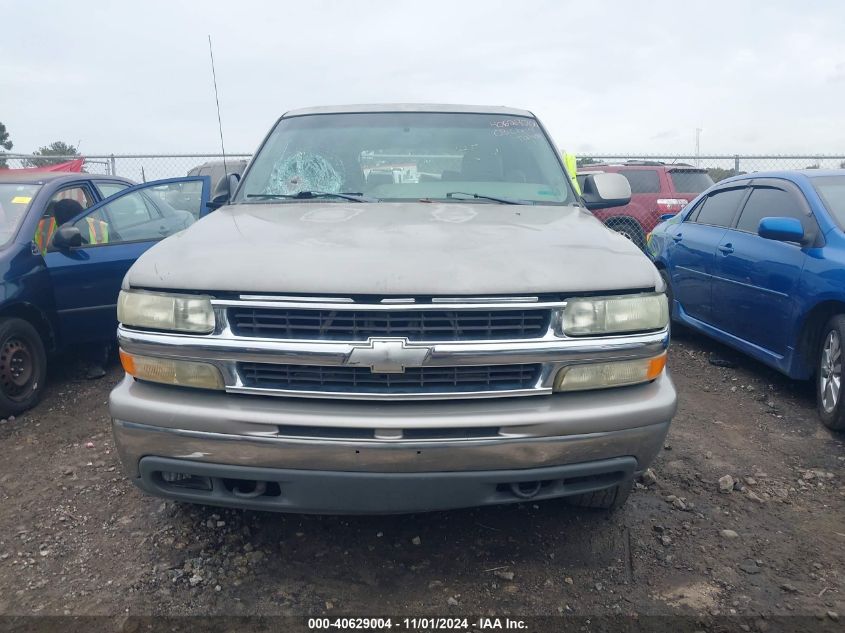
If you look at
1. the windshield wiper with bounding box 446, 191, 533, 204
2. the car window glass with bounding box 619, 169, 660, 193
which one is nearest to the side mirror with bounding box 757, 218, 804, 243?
the windshield wiper with bounding box 446, 191, 533, 204

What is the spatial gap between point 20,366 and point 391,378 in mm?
3410

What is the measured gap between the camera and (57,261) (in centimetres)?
482

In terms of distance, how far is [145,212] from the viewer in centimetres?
565

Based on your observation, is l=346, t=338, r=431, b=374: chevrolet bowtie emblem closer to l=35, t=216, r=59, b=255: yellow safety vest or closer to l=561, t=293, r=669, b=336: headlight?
l=561, t=293, r=669, b=336: headlight

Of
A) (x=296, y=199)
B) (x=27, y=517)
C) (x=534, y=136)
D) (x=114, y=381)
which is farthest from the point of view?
(x=114, y=381)

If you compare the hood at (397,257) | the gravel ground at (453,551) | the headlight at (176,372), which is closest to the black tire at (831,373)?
the gravel ground at (453,551)

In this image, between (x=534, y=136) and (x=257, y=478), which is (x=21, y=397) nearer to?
(x=257, y=478)

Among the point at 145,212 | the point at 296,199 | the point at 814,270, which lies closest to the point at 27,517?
the point at 296,199

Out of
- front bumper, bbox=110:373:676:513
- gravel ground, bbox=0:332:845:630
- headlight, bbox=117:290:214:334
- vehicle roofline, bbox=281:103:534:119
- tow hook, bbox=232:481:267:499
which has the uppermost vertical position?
vehicle roofline, bbox=281:103:534:119

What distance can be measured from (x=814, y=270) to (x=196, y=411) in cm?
386

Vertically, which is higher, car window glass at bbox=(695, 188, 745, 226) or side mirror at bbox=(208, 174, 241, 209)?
side mirror at bbox=(208, 174, 241, 209)

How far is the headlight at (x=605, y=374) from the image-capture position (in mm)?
2387

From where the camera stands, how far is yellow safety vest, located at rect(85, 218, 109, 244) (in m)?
5.09

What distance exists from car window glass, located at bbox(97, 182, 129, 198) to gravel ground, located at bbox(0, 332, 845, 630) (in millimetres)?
2811
